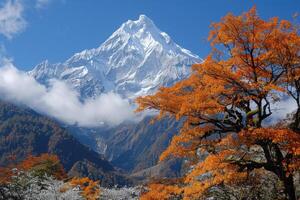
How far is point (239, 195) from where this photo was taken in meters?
26.5

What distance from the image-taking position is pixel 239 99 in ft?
65.9

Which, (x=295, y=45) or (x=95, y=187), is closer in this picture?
(x=295, y=45)

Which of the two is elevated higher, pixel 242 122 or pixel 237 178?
pixel 242 122

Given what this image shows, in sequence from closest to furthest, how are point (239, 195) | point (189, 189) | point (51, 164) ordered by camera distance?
point (189, 189) < point (239, 195) < point (51, 164)

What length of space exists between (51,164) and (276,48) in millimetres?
55483

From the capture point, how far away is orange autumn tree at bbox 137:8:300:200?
64.4ft

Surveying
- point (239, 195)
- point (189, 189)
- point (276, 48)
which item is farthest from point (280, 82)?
point (239, 195)

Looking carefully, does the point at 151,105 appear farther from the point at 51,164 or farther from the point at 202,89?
the point at 51,164

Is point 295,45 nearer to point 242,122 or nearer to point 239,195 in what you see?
point 242,122

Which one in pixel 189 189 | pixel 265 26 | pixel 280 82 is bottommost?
pixel 189 189

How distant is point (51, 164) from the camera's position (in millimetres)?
69938

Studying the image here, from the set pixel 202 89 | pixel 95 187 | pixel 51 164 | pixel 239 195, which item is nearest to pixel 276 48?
pixel 202 89

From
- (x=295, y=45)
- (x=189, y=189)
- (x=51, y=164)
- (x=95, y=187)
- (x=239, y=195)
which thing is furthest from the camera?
(x=51, y=164)

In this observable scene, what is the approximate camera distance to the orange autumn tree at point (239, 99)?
19625mm
